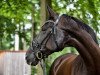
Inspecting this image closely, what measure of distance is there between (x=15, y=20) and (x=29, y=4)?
155cm

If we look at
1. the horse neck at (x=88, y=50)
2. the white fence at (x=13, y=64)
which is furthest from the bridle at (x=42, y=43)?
the white fence at (x=13, y=64)

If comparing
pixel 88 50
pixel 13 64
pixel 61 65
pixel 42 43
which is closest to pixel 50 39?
pixel 42 43

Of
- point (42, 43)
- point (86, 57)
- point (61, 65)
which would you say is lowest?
point (61, 65)

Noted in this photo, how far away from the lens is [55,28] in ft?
16.0

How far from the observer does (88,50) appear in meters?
5.05

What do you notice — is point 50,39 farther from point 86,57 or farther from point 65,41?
point 86,57

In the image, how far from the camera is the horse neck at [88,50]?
5012 millimetres

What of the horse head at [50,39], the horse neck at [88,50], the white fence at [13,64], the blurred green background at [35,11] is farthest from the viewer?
the blurred green background at [35,11]

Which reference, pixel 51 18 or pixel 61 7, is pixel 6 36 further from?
pixel 51 18

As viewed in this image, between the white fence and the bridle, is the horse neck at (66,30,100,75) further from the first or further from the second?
the white fence

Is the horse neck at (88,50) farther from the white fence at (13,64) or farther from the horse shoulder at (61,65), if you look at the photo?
the white fence at (13,64)

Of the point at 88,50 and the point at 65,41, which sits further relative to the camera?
the point at 88,50

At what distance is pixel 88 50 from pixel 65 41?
0.40 metres

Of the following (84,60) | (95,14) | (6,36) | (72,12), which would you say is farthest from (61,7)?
(84,60)
